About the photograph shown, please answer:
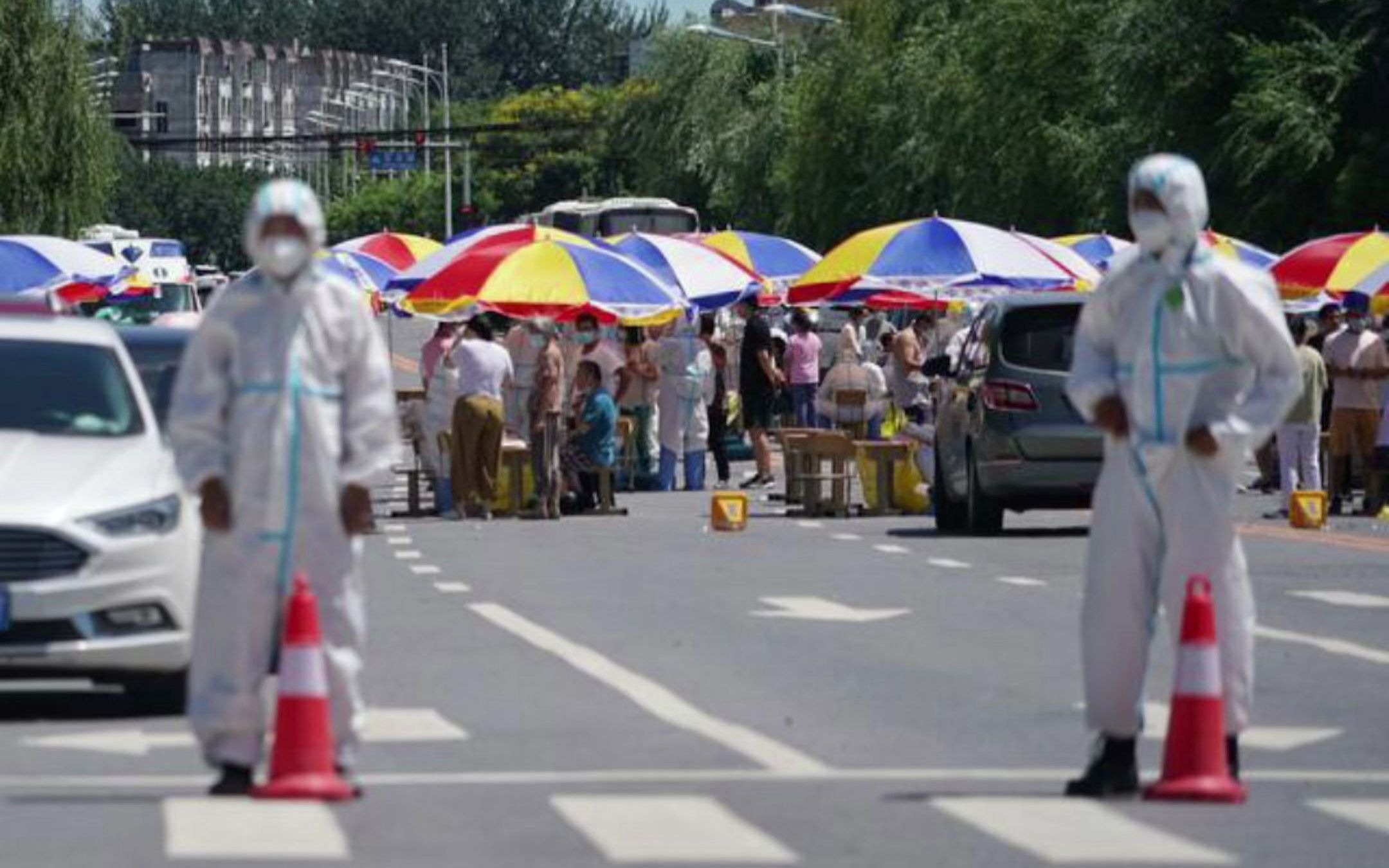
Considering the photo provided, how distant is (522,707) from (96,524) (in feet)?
5.58

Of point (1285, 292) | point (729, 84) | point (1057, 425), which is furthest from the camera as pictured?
point (729, 84)

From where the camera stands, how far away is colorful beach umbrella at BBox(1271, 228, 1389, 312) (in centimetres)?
3781

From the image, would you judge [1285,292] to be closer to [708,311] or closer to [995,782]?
[708,311]

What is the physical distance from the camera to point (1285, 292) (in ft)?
129

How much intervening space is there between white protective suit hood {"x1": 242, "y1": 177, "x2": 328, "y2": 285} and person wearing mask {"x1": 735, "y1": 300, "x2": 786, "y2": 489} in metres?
28.8

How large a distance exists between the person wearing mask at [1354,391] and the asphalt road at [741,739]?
8.61 metres

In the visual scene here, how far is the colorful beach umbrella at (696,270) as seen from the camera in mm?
40500

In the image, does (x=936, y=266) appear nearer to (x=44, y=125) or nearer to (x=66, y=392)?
(x=66, y=392)

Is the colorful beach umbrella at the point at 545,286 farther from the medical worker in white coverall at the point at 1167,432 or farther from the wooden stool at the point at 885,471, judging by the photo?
the medical worker in white coverall at the point at 1167,432

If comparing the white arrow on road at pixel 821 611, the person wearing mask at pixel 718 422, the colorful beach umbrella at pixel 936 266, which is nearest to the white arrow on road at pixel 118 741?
the white arrow on road at pixel 821 611

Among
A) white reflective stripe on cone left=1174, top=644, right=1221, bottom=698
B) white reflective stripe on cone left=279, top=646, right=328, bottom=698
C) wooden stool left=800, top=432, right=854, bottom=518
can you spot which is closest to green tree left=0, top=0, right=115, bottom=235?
wooden stool left=800, top=432, right=854, bottom=518

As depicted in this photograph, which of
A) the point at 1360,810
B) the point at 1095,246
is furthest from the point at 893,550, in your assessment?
the point at 1095,246

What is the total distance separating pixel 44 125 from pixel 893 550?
38316mm

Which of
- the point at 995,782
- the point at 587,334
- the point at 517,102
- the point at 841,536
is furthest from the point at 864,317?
the point at 517,102
